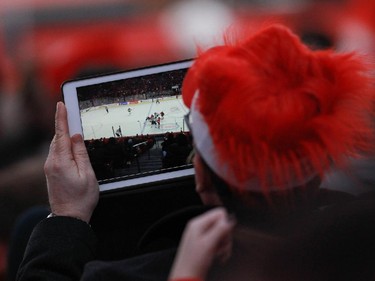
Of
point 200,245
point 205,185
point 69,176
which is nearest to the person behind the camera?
point 200,245

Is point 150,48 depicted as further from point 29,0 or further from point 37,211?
point 37,211

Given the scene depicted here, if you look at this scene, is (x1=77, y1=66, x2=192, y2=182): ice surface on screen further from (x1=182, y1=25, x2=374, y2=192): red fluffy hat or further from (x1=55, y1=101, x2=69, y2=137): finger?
(x1=182, y1=25, x2=374, y2=192): red fluffy hat

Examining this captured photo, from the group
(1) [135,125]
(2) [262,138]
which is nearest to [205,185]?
(2) [262,138]

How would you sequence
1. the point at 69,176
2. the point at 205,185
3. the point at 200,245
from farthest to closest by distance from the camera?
the point at 69,176 → the point at 205,185 → the point at 200,245

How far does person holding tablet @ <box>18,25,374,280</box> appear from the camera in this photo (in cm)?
79

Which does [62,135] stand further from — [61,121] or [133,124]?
[133,124]

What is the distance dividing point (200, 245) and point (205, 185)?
23cm

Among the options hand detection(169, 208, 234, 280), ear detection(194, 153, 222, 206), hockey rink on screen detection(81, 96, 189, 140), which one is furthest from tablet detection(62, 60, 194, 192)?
hand detection(169, 208, 234, 280)

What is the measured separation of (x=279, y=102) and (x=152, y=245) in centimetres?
37

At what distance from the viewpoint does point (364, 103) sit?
2.95ft

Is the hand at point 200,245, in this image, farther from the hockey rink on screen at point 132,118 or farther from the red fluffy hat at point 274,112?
the hockey rink on screen at point 132,118

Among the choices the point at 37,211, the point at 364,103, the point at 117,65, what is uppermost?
the point at 364,103

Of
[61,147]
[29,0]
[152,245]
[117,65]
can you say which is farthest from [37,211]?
[29,0]

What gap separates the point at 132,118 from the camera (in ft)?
3.86
